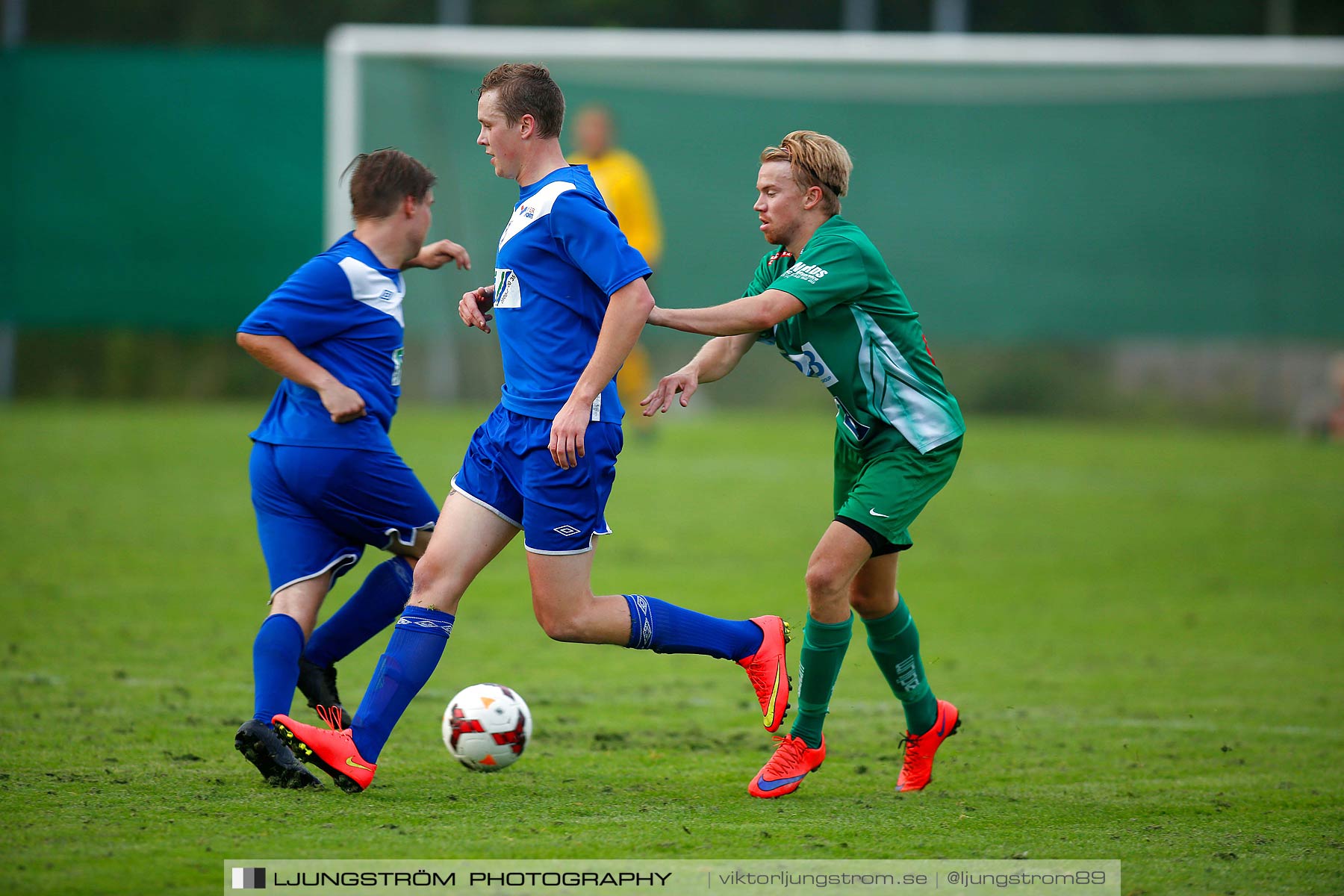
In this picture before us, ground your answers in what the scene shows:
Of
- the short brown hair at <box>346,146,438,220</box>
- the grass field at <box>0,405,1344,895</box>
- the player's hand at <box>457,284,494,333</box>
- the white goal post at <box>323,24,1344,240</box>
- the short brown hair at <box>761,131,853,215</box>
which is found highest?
the white goal post at <box>323,24,1344,240</box>

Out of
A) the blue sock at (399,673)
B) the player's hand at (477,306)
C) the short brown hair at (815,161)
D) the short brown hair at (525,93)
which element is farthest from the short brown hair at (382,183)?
the blue sock at (399,673)

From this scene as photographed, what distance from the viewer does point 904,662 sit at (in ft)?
14.7

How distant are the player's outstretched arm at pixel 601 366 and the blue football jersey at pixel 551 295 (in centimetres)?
9

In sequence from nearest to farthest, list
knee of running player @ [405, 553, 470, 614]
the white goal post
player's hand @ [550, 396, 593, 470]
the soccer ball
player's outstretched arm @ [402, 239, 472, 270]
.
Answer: player's hand @ [550, 396, 593, 470] → knee of running player @ [405, 553, 470, 614] → the soccer ball → player's outstretched arm @ [402, 239, 472, 270] → the white goal post

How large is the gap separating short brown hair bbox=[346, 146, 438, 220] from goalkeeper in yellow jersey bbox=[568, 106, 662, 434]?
7.04 metres

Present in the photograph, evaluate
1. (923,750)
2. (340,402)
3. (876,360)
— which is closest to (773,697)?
(923,750)

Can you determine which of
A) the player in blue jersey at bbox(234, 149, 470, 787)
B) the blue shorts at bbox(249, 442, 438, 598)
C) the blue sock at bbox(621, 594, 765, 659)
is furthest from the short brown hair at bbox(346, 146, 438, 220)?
the blue sock at bbox(621, 594, 765, 659)

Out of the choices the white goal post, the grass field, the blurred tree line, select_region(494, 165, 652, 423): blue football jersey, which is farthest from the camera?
the blurred tree line

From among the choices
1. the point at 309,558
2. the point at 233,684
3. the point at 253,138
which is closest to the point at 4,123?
the point at 253,138

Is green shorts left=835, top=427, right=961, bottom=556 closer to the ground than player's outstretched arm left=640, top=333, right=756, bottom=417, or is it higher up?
closer to the ground

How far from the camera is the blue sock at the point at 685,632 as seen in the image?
164 inches

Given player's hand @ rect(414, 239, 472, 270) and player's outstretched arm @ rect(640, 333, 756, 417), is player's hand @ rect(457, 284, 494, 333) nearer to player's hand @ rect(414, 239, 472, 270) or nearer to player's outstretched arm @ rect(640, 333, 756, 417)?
player's hand @ rect(414, 239, 472, 270)

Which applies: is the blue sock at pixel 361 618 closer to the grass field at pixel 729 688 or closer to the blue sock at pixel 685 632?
the grass field at pixel 729 688

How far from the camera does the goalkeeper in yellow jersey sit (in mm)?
11698
